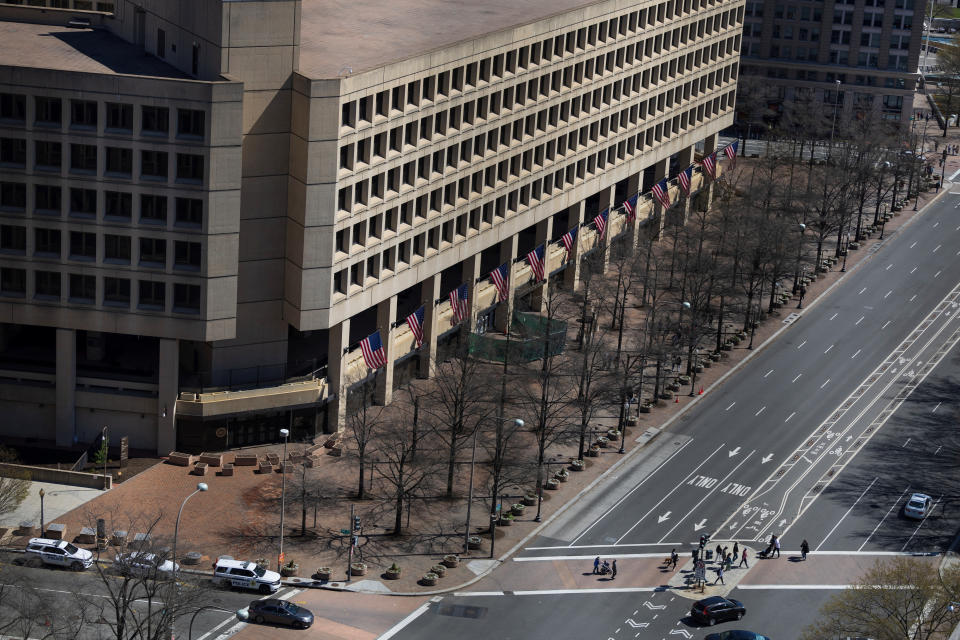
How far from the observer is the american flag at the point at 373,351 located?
133 m

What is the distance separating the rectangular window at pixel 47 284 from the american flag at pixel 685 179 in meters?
85.9

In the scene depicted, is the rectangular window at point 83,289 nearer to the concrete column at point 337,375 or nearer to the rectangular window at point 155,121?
the rectangular window at point 155,121

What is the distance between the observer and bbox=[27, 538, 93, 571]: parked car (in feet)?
364

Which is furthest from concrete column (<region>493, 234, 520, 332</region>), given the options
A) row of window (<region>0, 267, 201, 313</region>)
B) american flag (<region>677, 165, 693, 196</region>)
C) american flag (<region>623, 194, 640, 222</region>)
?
row of window (<region>0, 267, 201, 313</region>)

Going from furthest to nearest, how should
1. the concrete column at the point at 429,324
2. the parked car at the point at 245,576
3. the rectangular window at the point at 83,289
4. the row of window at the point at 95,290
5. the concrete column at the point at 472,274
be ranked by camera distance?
1. the concrete column at the point at 472,274
2. the concrete column at the point at 429,324
3. the rectangular window at the point at 83,289
4. the row of window at the point at 95,290
5. the parked car at the point at 245,576

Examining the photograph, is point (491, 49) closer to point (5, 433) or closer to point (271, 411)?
point (271, 411)

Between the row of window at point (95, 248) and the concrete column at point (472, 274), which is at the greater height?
the row of window at point (95, 248)

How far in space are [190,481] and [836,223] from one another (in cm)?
8787

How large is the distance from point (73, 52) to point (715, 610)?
6284 cm

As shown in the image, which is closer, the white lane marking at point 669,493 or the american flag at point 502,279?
the white lane marking at point 669,493

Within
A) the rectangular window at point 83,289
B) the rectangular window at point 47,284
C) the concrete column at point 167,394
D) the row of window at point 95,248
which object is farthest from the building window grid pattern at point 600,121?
the rectangular window at point 47,284

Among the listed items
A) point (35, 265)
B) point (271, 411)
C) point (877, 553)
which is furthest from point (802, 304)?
point (35, 265)

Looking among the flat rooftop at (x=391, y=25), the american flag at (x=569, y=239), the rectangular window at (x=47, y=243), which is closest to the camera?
the rectangular window at (x=47, y=243)

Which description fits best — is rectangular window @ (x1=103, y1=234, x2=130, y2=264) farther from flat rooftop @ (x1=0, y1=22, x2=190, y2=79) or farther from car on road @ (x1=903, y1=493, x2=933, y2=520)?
car on road @ (x1=903, y1=493, x2=933, y2=520)
